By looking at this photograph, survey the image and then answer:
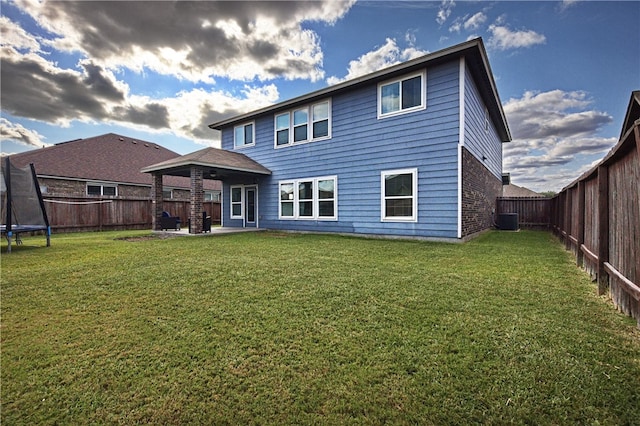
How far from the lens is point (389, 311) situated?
3.09 meters

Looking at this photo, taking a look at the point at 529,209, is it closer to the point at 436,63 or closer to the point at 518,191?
the point at 436,63

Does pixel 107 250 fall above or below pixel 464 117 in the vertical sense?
below

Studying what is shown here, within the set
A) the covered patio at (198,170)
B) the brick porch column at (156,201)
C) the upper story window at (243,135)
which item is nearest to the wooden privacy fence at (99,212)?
the brick porch column at (156,201)

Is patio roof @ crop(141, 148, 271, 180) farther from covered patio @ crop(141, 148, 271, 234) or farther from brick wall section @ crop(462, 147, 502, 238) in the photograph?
brick wall section @ crop(462, 147, 502, 238)

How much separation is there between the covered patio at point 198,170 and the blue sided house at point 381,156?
62 millimetres

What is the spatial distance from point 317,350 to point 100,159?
22754 millimetres

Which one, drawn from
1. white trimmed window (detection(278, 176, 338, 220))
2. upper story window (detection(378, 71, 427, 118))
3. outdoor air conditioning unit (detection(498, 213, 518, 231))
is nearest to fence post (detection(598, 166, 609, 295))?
upper story window (detection(378, 71, 427, 118))

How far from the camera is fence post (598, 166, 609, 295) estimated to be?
3.75 meters

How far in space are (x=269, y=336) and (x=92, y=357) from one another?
139 centimetres

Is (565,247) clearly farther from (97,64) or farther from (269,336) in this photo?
(97,64)

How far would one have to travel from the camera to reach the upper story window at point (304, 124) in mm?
11234

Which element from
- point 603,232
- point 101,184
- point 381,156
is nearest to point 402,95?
point 381,156

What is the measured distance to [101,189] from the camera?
1784 centimetres

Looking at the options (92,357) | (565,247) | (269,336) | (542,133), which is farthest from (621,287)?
(542,133)
